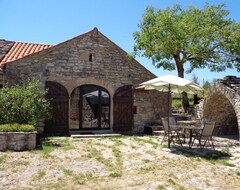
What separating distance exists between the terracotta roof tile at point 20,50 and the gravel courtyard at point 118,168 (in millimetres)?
5172

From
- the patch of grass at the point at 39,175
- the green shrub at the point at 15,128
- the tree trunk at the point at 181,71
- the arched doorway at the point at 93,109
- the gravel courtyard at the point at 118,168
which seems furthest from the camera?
the tree trunk at the point at 181,71

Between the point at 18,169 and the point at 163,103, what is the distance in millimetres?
8658

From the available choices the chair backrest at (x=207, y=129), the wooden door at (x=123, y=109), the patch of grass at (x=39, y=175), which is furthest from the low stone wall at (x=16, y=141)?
the chair backrest at (x=207, y=129)

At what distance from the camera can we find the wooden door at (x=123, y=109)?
11828 millimetres

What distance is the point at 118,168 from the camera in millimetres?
5785

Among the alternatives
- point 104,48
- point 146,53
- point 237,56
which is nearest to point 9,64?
point 104,48

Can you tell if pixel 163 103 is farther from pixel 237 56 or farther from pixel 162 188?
pixel 162 188

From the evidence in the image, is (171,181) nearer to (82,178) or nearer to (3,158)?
(82,178)

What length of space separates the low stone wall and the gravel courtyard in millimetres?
341

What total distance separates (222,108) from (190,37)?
4.07 meters

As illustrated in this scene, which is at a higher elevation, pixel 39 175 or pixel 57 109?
pixel 57 109

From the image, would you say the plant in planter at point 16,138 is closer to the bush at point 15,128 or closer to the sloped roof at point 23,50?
the bush at point 15,128

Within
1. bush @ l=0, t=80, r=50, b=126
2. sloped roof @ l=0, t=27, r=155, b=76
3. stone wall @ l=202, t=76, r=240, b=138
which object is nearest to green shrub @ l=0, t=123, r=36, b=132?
bush @ l=0, t=80, r=50, b=126

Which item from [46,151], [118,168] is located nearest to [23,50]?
[46,151]
